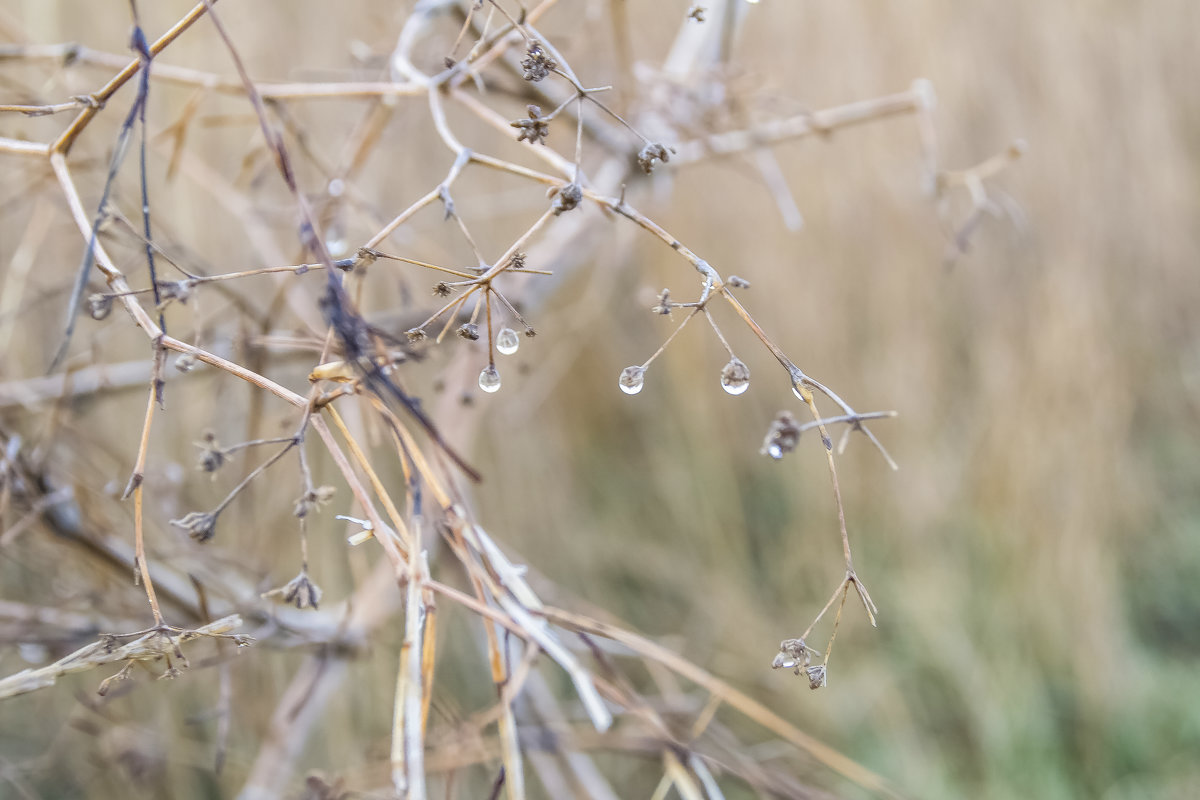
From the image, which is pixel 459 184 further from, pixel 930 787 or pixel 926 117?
pixel 930 787

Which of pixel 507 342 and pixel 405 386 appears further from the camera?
pixel 405 386

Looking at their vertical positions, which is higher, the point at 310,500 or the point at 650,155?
the point at 650,155

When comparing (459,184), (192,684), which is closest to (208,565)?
(192,684)

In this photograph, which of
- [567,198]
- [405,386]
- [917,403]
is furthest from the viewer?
[917,403]

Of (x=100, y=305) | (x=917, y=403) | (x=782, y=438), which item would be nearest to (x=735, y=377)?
(x=782, y=438)

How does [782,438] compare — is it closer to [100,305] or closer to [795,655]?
[795,655]

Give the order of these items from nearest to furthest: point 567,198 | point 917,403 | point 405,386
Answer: point 567,198 → point 405,386 → point 917,403

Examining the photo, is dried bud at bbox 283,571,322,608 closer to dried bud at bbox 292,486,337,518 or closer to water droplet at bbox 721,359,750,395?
dried bud at bbox 292,486,337,518

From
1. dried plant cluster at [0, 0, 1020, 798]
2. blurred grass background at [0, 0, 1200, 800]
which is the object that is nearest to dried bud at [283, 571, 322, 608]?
dried plant cluster at [0, 0, 1020, 798]
